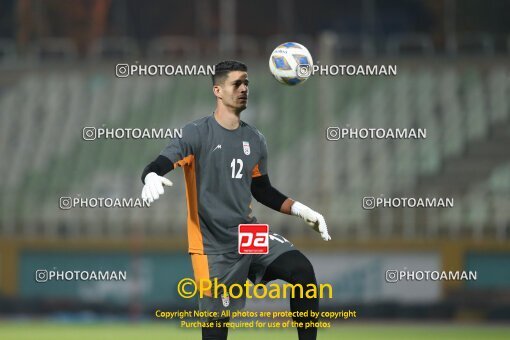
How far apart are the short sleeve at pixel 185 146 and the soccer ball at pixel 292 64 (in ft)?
5.44

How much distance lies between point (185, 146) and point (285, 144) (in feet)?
72.3

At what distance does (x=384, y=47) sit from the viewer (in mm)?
28875

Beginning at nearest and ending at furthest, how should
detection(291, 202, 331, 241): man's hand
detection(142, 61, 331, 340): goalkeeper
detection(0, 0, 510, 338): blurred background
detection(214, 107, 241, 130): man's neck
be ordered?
1. detection(142, 61, 331, 340): goalkeeper
2. detection(291, 202, 331, 241): man's hand
3. detection(214, 107, 241, 130): man's neck
4. detection(0, 0, 510, 338): blurred background

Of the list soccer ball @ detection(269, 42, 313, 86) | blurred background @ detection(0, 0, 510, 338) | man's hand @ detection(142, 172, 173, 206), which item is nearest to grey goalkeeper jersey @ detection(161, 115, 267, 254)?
man's hand @ detection(142, 172, 173, 206)

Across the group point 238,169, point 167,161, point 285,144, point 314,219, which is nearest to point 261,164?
point 238,169

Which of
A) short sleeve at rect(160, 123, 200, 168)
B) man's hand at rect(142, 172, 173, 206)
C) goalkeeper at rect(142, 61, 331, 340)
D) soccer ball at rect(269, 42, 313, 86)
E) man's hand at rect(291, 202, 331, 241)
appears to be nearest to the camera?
man's hand at rect(142, 172, 173, 206)

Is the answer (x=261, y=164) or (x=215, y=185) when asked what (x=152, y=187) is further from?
(x=261, y=164)

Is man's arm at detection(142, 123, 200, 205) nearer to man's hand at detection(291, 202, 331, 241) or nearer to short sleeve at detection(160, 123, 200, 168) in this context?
short sleeve at detection(160, 123, 200, 168)

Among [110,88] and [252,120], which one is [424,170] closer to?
[252,120]

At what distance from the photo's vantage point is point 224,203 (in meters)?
9.30

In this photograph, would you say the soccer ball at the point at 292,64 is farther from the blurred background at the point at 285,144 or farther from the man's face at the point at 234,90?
the blurred background at the point at 285,144

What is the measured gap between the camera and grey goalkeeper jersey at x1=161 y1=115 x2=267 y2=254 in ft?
30.4

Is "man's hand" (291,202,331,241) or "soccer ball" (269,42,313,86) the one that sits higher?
"soccer ball" (269,42,313,86)

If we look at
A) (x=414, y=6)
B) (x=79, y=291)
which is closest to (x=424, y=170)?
(x=414, y=6)
